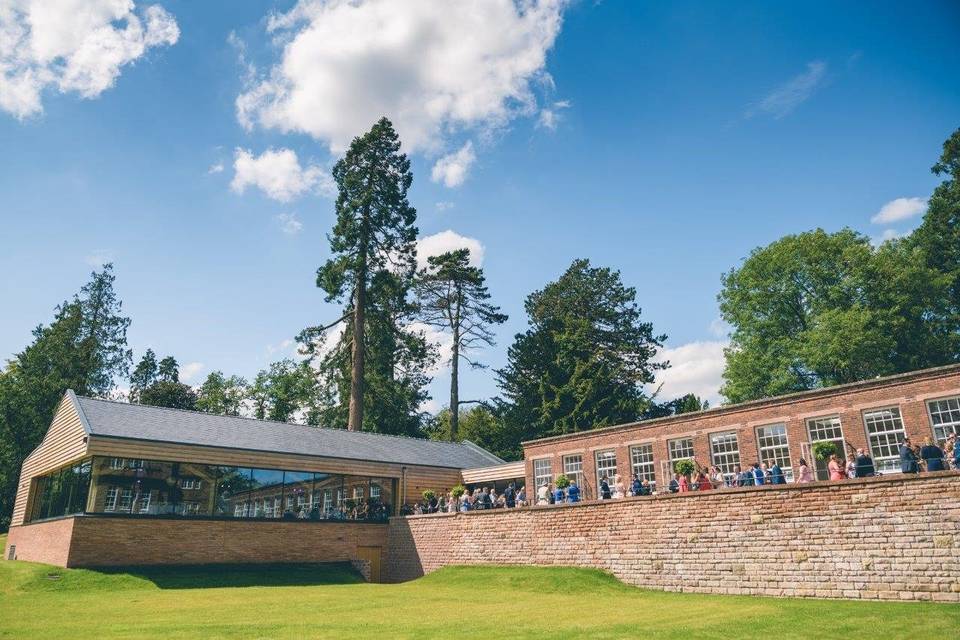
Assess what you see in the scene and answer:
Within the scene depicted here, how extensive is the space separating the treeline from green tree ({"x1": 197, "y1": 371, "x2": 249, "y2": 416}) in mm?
9099

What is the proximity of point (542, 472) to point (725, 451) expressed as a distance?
8934mm

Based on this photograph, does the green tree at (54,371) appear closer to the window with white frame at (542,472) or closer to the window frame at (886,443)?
the window with white frame at (542,472)

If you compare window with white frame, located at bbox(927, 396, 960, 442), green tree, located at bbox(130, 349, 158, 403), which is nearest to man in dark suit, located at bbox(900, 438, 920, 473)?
window with white frame, located at bbox(927, 396, 960, 442)

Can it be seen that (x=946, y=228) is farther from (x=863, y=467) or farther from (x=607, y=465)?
(x=863, y=467)

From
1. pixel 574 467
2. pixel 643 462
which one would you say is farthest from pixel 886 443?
pixel 574 467

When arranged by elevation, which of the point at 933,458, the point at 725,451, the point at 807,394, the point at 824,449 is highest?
the point at 807,394

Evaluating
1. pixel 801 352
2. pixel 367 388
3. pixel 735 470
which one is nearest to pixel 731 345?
pixel 801 352

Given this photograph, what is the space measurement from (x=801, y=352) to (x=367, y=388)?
27.1m

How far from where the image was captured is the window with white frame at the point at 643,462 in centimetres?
2652

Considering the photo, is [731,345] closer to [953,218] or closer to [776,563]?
[953,218]

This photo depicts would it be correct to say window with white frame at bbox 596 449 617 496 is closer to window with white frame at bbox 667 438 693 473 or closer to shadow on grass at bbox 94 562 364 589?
window with white frame at bbox 667 438 693 473

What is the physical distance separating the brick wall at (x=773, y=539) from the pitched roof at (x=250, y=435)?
10.5m

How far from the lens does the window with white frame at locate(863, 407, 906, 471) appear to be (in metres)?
20.5

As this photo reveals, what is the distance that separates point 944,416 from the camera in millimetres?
19781
